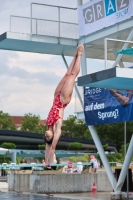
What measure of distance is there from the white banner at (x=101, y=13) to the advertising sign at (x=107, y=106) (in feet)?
7.83

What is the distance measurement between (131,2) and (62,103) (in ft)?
23.8

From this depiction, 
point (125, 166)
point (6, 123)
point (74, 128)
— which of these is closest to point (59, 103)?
point (125, 166)

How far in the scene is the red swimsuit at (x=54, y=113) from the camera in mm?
11953

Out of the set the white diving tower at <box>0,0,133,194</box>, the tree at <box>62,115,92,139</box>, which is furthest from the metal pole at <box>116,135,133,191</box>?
the tree at <box>62,115,92,139</box>

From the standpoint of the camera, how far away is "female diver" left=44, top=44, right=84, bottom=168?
11.5 m

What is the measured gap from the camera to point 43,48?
70.4 ft

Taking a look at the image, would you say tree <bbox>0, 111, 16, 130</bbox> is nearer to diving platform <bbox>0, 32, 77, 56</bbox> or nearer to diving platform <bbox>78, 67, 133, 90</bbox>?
diving platform <bbox>0, 32, 77, 56</bbox>

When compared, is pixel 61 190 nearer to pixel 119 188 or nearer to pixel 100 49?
pixel 119 188

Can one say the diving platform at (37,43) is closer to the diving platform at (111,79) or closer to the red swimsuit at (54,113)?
the diving platform at (111,79)

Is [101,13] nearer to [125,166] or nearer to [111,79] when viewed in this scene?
[125,166]

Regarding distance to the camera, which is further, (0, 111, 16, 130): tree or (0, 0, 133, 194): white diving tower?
(0, 111, 16, 130): tree

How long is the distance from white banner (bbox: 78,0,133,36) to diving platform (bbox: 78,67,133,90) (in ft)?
12.4

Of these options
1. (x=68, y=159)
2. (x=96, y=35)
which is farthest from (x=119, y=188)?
(x=68, y=159)

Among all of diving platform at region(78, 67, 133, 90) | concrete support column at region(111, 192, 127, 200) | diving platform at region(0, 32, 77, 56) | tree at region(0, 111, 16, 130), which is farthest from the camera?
tree at region(0, 111, 16, 130)
